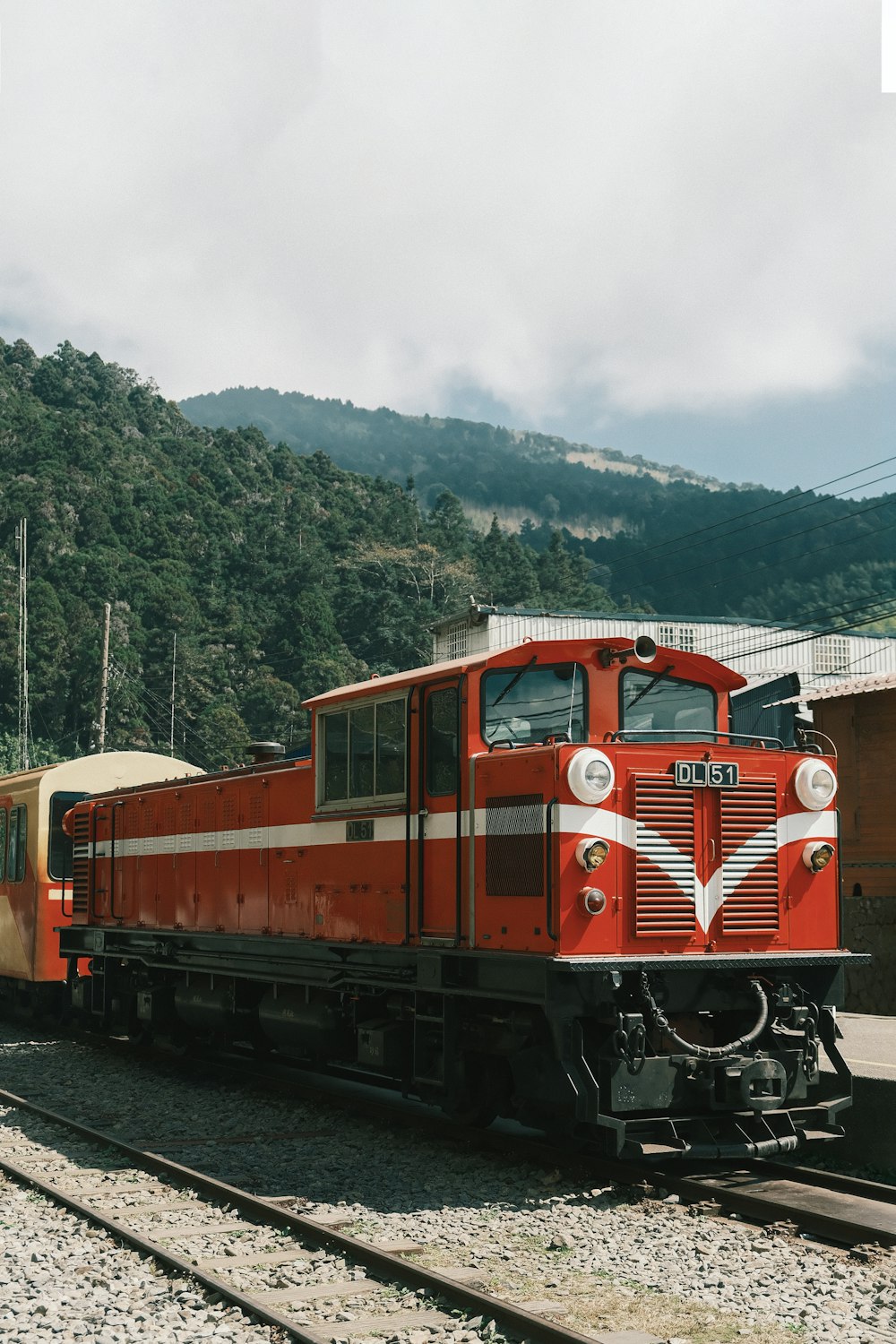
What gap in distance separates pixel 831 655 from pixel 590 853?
3814 centimetres

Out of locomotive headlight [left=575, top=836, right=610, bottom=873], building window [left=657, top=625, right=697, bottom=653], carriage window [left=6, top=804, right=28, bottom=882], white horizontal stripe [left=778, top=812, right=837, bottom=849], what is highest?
building window [left=657, top=625, right=697, bottom=653]

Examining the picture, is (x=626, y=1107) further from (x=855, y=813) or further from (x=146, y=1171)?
(x=855, y=813)

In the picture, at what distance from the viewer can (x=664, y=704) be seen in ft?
31.2

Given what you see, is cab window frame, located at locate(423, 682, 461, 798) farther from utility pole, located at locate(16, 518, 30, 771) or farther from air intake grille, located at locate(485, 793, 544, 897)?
utility pole, located at locate(16, 518, 30, 771)

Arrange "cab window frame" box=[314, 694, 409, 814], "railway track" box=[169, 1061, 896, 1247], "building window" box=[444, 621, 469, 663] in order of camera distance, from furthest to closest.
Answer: "building window" box=[444, 621, 469, 663]
"cab window frame" box=[314, 694, 409, 814]
"railway track" box=[169, 1061, 896, 1247]

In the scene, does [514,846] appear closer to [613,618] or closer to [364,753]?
[364,753]

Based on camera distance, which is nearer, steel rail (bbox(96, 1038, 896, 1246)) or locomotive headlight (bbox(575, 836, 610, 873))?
steel rail (bbox(96, 1038, 896, 1246))

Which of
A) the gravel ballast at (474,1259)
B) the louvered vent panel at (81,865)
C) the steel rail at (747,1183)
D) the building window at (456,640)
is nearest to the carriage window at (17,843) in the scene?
the louvered vent panel at (81,865)

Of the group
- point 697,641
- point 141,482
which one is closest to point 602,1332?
point 697,641

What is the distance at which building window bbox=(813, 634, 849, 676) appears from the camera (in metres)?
43.8

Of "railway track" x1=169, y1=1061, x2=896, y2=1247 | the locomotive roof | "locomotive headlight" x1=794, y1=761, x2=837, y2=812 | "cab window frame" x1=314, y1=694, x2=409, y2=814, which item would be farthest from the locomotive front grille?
"cab window frame" x1=314, y1=694, x2=409, y2=814

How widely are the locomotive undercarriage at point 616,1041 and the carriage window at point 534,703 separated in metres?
1.59

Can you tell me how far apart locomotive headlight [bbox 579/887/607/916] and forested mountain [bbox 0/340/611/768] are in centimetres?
5712

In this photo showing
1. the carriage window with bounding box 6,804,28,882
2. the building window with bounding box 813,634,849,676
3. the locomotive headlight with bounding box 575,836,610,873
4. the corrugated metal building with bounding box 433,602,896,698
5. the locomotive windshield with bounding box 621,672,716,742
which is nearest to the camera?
the locomotive headlight with bounding box 575,836,610,873
